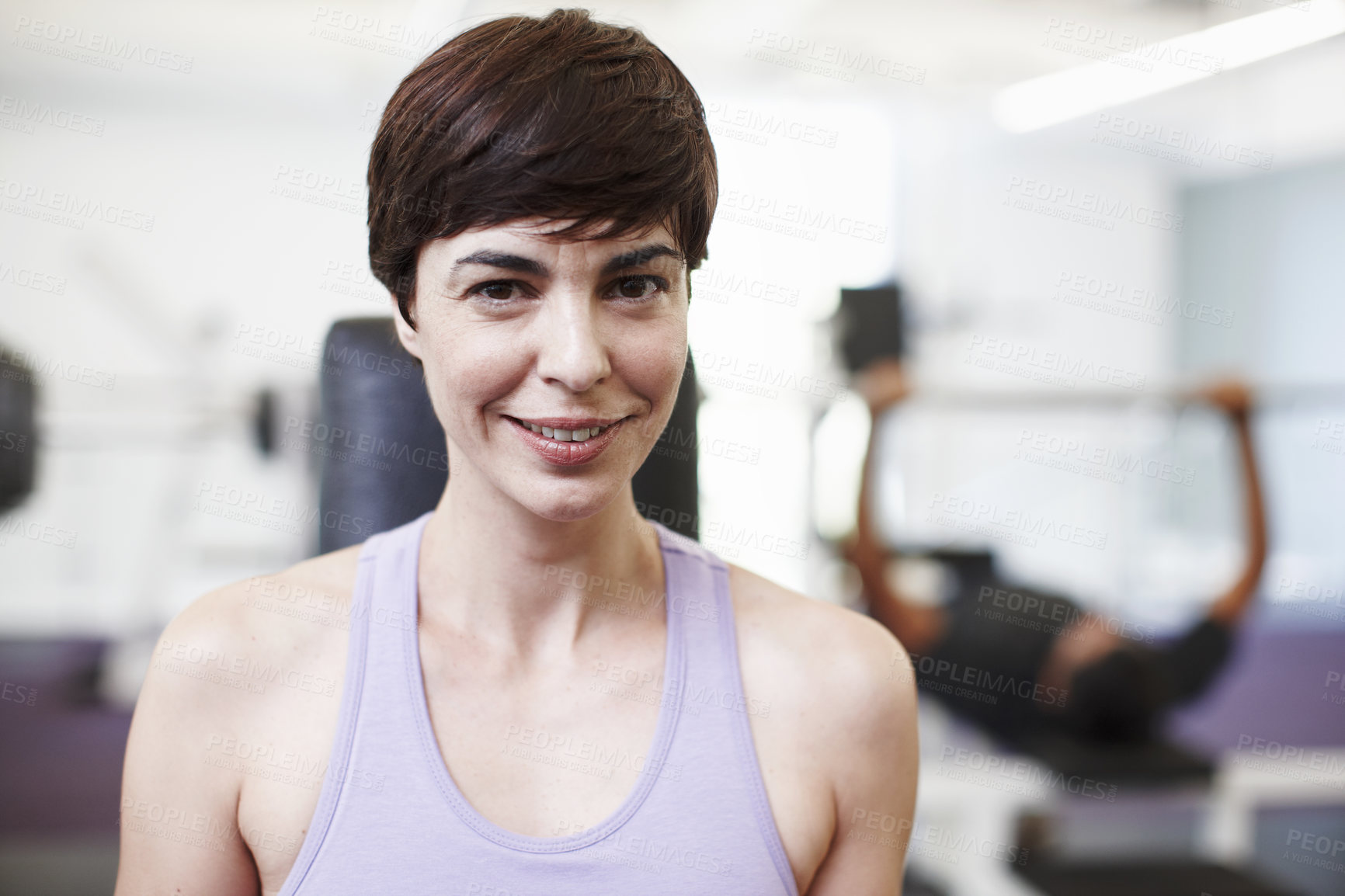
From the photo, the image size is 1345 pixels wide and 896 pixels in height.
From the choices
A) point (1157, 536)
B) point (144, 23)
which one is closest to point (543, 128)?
point (144, 23)

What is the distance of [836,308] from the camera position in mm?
3059

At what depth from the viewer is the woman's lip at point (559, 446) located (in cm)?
92

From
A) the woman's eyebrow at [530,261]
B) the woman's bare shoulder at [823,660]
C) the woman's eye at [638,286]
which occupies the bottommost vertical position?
the woman's bare shoulder at [823,660]

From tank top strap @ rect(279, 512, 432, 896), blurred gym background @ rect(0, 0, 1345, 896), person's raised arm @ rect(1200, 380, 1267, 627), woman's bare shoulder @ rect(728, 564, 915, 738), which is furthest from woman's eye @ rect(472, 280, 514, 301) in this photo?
person's raised arm @ rect(1200, 380, 1267, 627)

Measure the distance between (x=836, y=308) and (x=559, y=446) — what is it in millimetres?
2261

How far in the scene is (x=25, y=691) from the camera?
11.9 ft

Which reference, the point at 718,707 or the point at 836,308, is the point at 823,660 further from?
the point at 836,308

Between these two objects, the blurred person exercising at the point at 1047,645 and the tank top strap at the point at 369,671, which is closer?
the tank top strap at the point at 369,671

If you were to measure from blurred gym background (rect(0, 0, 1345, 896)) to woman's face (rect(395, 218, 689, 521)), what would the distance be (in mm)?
1762

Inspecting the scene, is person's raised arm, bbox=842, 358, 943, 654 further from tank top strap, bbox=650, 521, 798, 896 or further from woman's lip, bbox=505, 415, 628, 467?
woman's lip, bbox=505, 415, 628, 467

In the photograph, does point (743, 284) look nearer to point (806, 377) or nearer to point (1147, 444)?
point (806, 377)

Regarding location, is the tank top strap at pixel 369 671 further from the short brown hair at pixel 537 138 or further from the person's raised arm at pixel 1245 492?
the person's raised arm at pixel 1245 492

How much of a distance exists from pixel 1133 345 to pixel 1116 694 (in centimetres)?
394

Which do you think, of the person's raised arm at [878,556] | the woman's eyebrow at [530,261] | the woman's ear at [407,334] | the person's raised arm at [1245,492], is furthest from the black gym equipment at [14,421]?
the person's raised arm at [1245,492]
